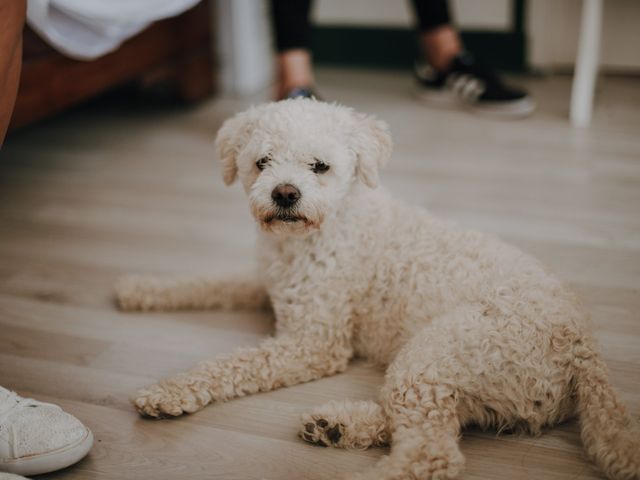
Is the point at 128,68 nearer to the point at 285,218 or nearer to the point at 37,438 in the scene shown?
the point at 285,218

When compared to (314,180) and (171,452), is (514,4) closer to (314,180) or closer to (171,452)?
(314,180)

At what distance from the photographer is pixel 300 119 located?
1433 millimetres

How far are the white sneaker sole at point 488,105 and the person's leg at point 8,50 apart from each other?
81.9 inches

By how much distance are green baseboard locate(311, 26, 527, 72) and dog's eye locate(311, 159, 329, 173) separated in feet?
8.10

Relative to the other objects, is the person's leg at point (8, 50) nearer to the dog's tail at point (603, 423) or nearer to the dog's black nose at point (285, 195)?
the dog's black nose at point (285, 195)

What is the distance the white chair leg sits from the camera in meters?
2.79

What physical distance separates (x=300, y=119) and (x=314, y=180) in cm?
12

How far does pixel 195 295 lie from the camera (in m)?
1.80

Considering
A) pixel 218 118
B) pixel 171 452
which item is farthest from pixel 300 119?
pixel 218 118

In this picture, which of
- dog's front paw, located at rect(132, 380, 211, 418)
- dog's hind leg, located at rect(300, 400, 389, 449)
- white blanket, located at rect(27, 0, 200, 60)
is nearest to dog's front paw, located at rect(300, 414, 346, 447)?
dog's hind leg, located at rect(300, 400, 389, 449)

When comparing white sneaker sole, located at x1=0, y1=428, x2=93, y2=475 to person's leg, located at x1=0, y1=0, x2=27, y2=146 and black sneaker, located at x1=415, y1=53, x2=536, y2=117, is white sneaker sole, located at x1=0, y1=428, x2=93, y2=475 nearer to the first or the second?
person's leg, located at x1=0, y1=0, x2=27, y2=146

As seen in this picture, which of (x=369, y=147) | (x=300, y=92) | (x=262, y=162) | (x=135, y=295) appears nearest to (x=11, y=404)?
(x=135, y=295)

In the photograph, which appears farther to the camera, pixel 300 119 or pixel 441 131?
pixel 441 131

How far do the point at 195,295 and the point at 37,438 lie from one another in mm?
612
